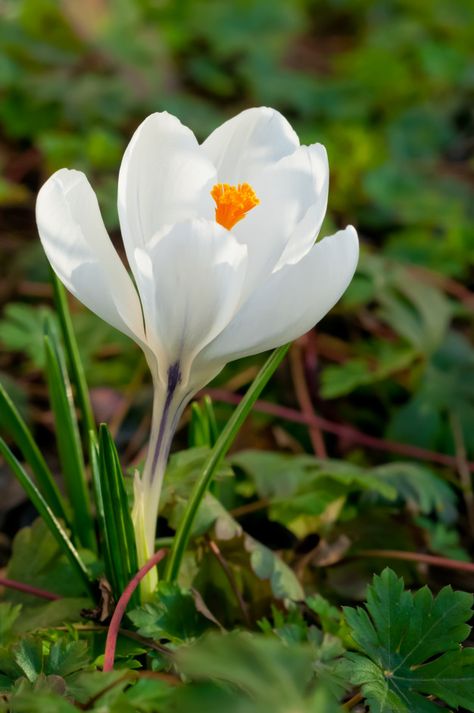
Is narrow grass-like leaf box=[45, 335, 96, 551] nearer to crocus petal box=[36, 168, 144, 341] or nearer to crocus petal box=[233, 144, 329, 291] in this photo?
crocus petal box=[36, 168, 144, 341]

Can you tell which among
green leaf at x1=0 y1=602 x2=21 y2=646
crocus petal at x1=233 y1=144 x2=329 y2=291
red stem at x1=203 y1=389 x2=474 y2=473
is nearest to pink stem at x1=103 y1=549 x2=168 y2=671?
→ green leaf at x1=0 y1=602 x2=21 y2=646

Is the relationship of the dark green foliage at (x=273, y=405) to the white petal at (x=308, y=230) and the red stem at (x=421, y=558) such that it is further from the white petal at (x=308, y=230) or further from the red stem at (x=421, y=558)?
the white petal at (x=308, y=230)

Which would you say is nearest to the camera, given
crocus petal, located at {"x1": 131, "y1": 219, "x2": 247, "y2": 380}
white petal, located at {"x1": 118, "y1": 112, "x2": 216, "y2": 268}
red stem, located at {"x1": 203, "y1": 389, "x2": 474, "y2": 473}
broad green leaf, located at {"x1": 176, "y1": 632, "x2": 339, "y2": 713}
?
broad green leaf, located at {"x1": 176, "y1": 632, "x2": 339, "y2": 713}

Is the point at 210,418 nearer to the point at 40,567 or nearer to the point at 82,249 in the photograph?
the point at 40,567

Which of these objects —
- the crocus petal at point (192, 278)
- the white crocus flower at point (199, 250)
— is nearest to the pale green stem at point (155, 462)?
the white crocus flower at point (199, 250)

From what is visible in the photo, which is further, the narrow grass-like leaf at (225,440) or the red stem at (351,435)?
the red stem at (351,435)

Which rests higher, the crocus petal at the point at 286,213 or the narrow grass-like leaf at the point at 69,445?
the crocus petal at the point at 286,213

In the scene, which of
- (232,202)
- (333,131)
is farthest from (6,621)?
(333,131)

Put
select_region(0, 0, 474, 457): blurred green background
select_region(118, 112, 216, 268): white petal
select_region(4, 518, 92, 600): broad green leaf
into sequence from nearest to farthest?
select_region(118, 112, 216, 268): white petal → select_region(4, 518, 92, 600): broad green leaf → select_region(0, 0, 474, 457): blurred green background
